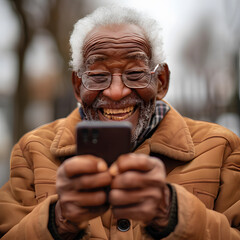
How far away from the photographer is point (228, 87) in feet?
13.8

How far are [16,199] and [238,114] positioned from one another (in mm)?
3230

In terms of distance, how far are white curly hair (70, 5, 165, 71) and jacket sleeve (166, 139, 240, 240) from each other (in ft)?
2.68

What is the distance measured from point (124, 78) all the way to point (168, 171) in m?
0.63

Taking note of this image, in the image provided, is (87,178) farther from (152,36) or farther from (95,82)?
(152,36)

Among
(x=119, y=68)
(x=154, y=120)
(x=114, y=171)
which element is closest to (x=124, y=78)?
(x=119, y=68)

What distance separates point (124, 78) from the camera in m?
1.63

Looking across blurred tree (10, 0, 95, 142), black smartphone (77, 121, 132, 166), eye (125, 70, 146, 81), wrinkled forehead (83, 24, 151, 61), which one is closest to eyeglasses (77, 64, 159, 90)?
eye (125, 70, 146, 81)

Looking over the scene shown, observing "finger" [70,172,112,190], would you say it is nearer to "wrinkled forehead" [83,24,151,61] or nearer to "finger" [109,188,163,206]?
"finger" [109,188,163,206]

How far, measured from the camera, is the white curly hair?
5.68ft

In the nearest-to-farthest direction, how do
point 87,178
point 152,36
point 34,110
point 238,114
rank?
point 87,178, point 152,36, point 238,114, point 34,110

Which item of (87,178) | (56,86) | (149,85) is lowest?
(56,86)

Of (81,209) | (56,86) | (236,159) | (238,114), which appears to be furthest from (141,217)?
(56,86)

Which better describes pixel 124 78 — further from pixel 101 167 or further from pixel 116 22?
pixel 101 167

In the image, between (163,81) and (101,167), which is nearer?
(101,167)
